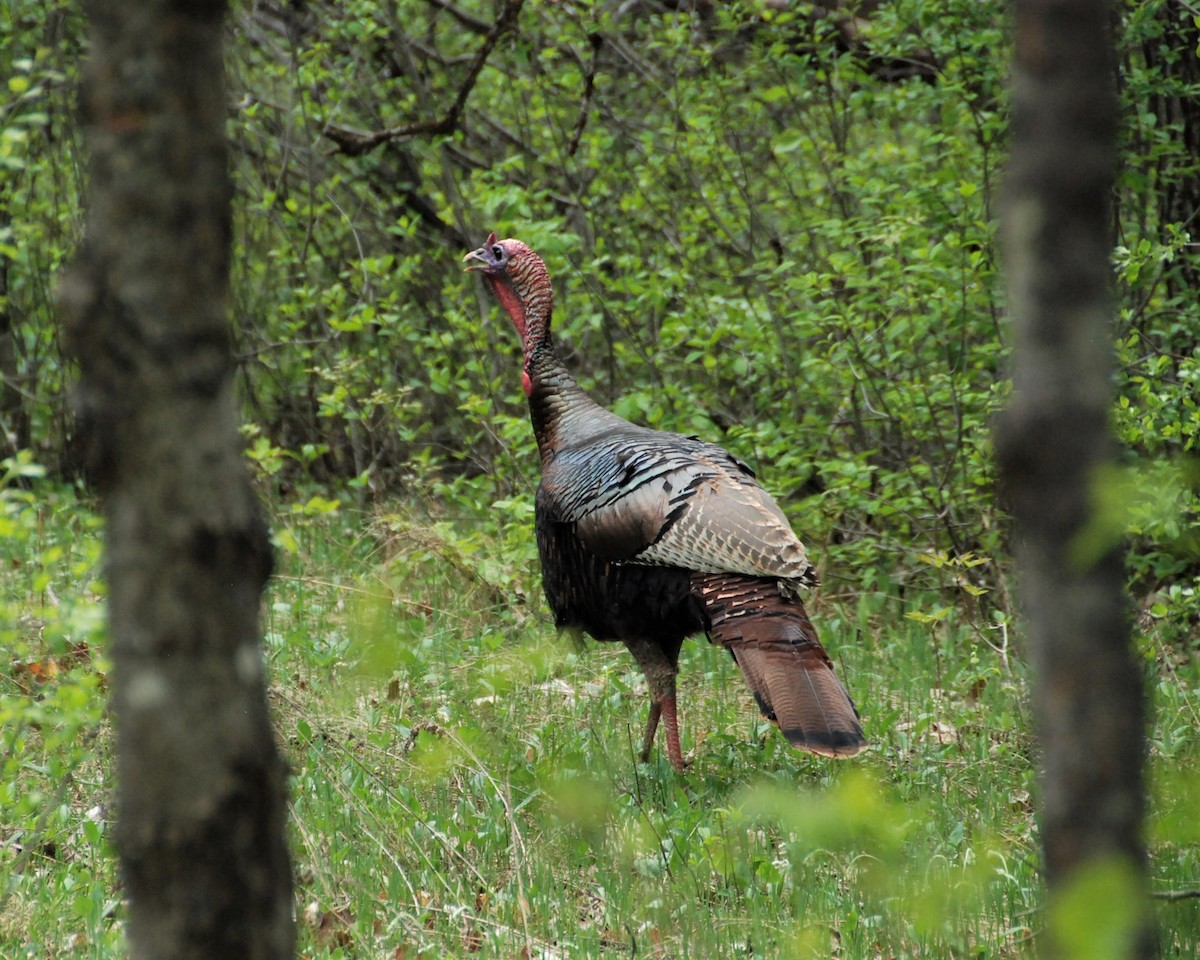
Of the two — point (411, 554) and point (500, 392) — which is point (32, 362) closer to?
point (500, 392)

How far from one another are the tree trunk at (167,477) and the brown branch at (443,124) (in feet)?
21.7

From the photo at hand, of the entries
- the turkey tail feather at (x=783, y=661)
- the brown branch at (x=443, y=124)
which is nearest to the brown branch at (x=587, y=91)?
the brown branch at (x=443, y=124)

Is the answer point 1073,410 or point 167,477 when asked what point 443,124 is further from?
point 1073,410

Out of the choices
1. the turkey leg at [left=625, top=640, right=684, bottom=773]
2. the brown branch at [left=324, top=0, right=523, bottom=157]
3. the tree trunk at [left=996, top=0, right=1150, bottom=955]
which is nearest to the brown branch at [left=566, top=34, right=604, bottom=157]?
the brown branch at [left=324, top=0, right=523, bottom=157]

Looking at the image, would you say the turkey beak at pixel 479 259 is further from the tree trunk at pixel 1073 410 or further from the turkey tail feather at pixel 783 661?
the tree trunk at pixel 1073 410

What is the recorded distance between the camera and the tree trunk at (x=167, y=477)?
177cm

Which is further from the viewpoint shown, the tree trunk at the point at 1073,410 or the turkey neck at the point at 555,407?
the turkey neck at the point at 555,407

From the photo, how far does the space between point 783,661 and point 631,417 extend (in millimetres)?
3862

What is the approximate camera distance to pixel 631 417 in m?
8.23

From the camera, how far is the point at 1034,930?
10.5ft

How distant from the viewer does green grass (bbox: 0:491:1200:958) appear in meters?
3.44

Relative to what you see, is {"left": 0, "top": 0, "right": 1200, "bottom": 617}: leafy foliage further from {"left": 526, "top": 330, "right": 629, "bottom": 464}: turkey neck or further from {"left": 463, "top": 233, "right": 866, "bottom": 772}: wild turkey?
{"left": 463, "top": 233, "right": 866, "bottom": 772}: wild turkey

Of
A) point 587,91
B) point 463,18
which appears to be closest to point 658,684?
point 587,91

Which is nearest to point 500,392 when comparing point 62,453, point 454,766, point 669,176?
point 669,176
